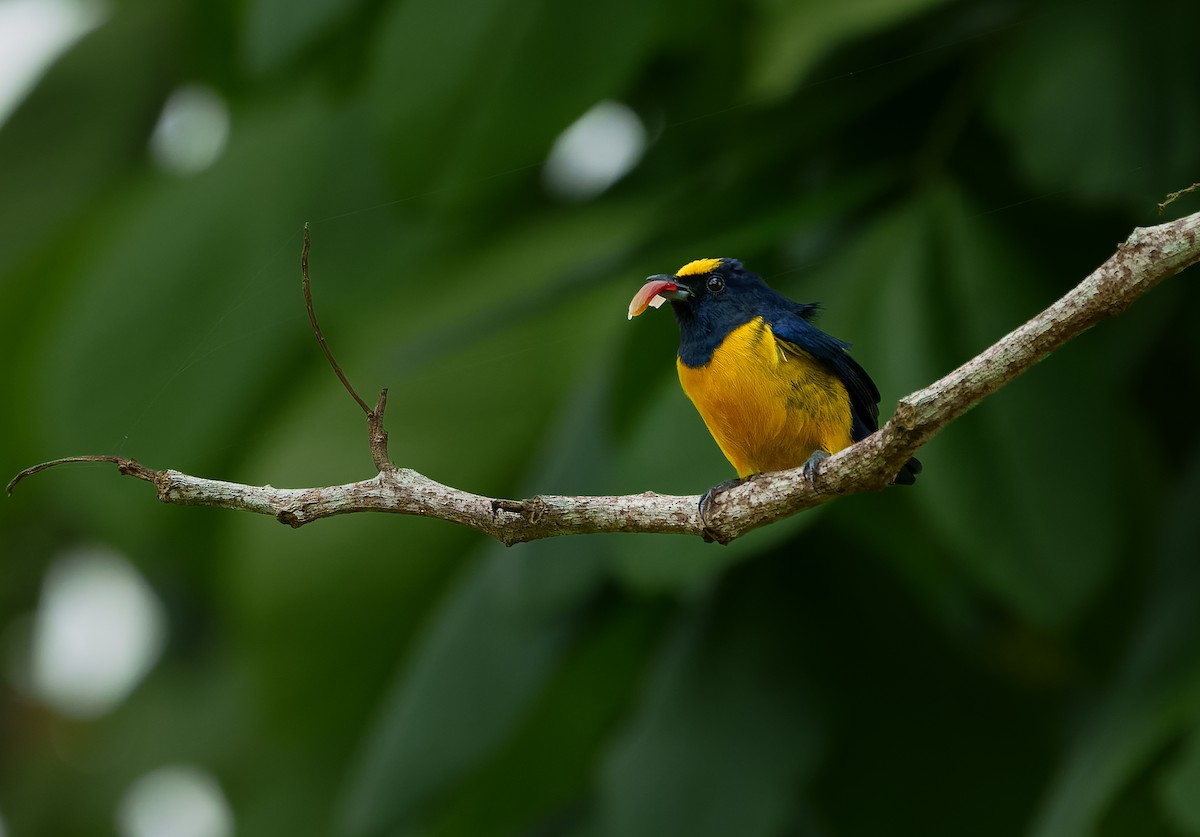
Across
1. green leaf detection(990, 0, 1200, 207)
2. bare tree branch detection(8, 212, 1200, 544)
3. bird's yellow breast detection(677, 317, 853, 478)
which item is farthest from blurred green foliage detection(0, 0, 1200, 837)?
bare tree branch detection(8, 212, 1200, 544)

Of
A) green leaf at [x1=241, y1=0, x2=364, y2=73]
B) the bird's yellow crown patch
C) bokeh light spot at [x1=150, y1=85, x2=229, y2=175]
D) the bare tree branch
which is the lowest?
the bare tree branch

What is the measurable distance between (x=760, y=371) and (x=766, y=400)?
34 millimetres

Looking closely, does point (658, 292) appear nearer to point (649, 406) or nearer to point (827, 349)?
point (827, 349)

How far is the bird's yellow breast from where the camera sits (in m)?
1.28

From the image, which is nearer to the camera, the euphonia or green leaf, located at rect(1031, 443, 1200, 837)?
the euphonia

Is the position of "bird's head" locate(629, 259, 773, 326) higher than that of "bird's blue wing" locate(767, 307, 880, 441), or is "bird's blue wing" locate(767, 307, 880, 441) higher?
"bird's head" locate(629, 259, 773, 326)

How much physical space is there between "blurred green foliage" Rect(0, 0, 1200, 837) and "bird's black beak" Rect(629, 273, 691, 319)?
17.2 inches

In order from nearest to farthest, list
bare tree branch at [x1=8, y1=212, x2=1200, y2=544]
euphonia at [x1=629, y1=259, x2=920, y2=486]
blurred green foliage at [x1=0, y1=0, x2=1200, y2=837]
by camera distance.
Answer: bare tree branch at [x1=8, y1=212, x2=1200, y2=544], euphonia at [x1=629, y1=259, x2=920, y2=486], blurred green foliage at [x1=0, y1=0, x2=1200, y2=837]

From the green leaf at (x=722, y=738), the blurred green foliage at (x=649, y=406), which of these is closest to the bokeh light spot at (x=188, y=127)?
the blurred green foliage at (x=649, y=406)

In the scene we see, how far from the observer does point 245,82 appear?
3.19m

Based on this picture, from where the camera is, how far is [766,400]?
4.36 ft

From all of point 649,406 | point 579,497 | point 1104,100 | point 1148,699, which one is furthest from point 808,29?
point 579,497

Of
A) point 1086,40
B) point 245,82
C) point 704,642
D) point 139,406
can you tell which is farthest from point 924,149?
point 139,406

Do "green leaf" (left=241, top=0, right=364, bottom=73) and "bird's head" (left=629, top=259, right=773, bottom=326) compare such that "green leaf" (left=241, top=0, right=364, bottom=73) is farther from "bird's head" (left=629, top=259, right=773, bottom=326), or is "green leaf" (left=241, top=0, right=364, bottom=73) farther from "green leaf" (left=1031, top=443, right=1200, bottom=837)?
"green leaf" (left=1031, top=443, right=1200, bottom=837)
